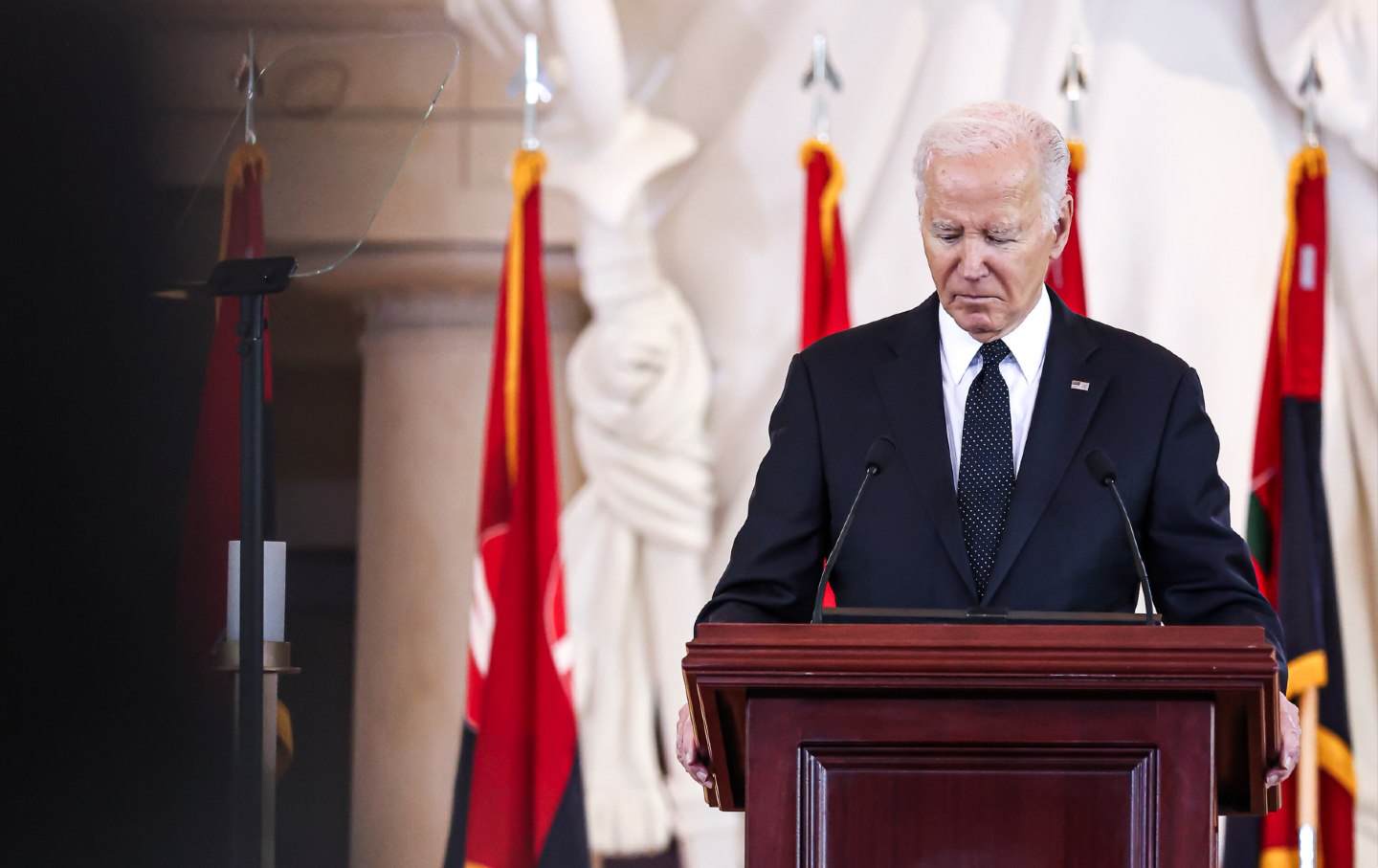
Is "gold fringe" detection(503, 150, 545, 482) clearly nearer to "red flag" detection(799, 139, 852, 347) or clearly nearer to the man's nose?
"red flag" detection(799, 139, 852, 347)

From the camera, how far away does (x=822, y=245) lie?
4.24 m

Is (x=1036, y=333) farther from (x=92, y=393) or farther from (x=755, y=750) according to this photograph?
(x=92, y=393)

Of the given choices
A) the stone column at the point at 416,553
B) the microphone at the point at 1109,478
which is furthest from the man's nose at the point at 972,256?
the stone column at the point at 416,553

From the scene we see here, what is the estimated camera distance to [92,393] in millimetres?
3734

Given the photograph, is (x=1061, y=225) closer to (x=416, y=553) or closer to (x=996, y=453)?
(x=996, y=453)

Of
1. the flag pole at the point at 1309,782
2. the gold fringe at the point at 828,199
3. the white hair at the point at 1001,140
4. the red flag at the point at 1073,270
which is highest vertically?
the gold fringe at the point at 828,199

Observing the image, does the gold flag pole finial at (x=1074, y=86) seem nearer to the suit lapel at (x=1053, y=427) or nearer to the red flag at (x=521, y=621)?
the red flag at (x=521, y=621)

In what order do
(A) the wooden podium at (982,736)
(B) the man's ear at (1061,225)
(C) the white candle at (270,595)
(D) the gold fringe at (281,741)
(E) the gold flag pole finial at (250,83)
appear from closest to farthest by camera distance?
(A) the wooden podium at (982,736), (B) the man's ear at (1061,225), (C) the white candle at (270,595), (E) the gold flag pole finial at (250,83), (D) the gold fringe at (281,741)

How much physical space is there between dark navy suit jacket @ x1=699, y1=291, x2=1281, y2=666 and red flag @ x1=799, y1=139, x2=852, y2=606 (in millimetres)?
1984

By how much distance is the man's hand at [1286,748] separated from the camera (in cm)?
183

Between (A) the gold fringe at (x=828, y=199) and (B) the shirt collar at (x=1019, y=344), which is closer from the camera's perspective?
(B) the shirt collar at (x=1019, y=344)

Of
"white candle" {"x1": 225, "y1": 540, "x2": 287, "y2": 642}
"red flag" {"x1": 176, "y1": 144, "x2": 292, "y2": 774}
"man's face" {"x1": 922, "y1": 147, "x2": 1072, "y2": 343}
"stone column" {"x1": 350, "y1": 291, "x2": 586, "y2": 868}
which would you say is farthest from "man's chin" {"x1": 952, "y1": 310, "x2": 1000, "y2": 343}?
"stone column" {"x1": 350, "y1": 291, "x2": 586, "y2": 868}

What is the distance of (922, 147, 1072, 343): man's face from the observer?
81.0 inches

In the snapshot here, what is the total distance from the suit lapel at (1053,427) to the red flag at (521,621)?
2107 millimetres
